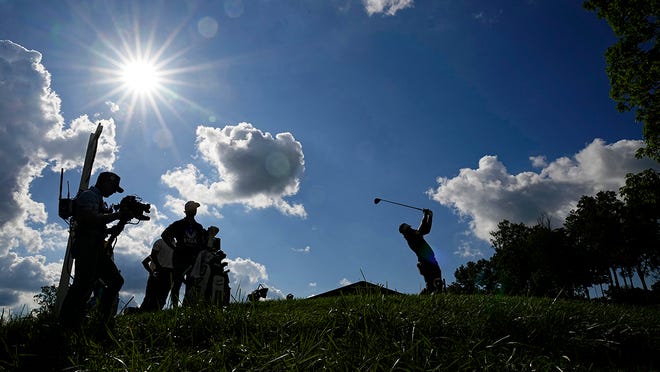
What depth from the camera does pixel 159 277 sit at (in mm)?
7965

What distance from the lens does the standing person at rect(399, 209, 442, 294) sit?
9.66 metres

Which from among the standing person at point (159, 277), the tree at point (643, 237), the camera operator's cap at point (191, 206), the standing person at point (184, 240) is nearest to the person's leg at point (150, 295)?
the standing person at point (159, 277)

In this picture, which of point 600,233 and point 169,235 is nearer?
point 169,235

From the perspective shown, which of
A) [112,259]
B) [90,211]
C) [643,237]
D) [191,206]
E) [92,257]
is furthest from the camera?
[643,237]

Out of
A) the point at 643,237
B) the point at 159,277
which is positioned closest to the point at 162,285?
the point at 159,277

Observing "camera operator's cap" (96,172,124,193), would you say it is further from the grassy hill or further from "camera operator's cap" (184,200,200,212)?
"camera operator's cap" (184,200,200,212)

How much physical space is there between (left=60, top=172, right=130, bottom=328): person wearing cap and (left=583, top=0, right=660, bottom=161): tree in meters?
17.0

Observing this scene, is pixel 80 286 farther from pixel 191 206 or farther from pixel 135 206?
pixel 191 206

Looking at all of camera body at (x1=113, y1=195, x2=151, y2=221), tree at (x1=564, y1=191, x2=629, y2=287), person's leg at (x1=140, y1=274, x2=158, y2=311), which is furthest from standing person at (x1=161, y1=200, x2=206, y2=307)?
tree at (x1=564, y1=191, x2=629, y2=287)

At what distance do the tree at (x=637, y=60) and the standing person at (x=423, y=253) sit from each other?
10.4 metres

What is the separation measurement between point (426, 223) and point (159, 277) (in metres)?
6.08

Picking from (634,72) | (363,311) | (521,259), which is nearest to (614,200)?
(521,259)

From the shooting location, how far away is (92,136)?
292 inches

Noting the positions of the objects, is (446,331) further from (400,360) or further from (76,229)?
(76,229)
